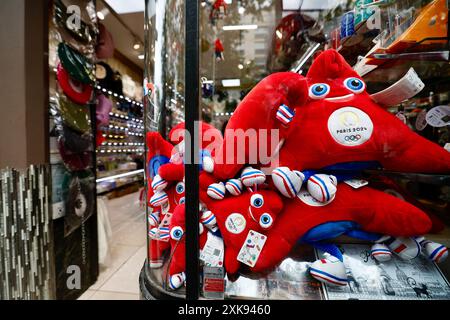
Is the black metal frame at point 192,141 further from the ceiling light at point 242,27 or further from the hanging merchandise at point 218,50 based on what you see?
the ceiling light at point 242,27

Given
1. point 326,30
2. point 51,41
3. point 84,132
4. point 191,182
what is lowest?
point 191,182

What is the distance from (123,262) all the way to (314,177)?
5.34 ft

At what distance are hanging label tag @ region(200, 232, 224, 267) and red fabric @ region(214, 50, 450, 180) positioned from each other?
16 cm

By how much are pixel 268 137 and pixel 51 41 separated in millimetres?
1294

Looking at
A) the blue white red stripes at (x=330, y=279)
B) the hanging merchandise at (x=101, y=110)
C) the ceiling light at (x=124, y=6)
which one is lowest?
the blue white red stripes at (x=330, y=279)

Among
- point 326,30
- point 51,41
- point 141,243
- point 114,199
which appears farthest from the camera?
point 114,199

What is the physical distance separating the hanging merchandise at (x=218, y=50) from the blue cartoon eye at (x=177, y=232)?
82 centimetres

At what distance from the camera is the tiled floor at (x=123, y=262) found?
1355 millimetres

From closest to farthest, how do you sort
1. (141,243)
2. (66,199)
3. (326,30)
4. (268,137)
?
(268,137)
(326,30)
(66,199)
(141,243)

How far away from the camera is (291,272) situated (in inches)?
23.5

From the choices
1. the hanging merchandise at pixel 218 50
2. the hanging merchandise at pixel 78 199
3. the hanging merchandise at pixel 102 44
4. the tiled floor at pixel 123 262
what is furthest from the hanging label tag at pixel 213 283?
the hanging merchandise at pixel 102 44

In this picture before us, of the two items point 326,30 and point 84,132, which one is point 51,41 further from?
point 326,30

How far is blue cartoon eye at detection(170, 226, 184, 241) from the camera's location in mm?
589
